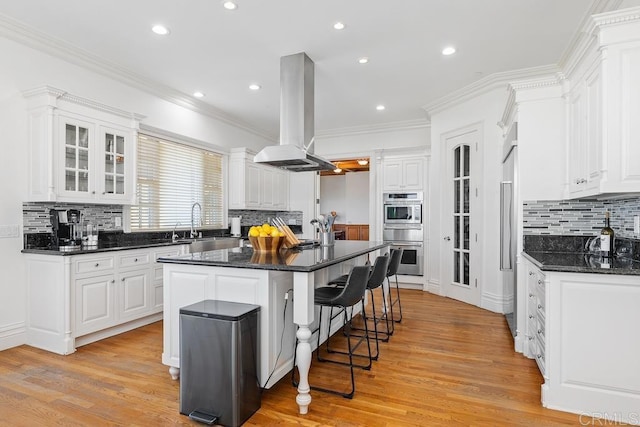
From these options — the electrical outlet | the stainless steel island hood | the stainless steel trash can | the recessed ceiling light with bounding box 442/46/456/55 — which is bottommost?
the stainless steel trash can

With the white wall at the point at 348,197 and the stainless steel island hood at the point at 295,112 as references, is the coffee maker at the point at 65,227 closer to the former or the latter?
the stainless steel island hood at the point at 295,112

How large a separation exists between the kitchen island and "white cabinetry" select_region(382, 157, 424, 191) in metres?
4.02

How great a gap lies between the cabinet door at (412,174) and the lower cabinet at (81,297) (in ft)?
14.8

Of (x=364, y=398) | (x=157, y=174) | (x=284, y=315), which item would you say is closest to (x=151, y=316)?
(x=157, y=174)

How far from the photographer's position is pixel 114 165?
404 centimetres

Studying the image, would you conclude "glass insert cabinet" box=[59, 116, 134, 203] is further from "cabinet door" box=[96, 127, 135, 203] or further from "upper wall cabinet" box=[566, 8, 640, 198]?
"upper wall cabinet" box=[566, 8, 640, 198]

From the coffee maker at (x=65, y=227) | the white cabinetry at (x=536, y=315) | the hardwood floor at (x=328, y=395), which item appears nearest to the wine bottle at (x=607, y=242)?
the white cabinetry at (x=536, y=315)

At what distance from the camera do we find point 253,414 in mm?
2199

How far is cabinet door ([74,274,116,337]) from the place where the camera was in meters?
3.32

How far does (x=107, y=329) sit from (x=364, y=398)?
279 centimetres

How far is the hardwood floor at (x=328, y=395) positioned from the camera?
2.16 meters

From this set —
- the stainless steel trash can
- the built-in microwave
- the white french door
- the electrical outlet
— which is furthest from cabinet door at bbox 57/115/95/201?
the white french door

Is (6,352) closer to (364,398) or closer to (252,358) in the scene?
(252,358)

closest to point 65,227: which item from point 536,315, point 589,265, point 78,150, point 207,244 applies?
point 78,150
